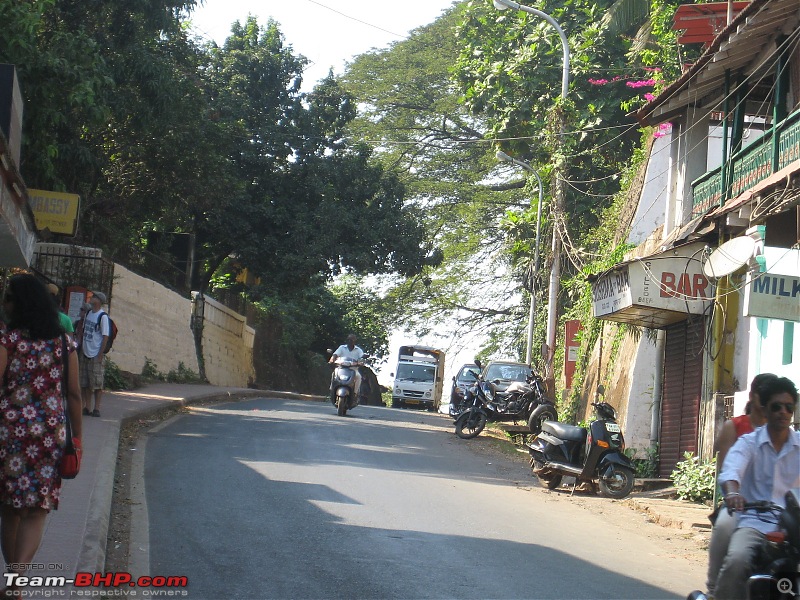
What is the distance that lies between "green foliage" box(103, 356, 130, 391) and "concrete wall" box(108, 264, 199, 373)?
171cm

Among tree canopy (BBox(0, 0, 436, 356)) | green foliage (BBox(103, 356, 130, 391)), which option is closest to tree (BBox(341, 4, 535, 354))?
tree canopy (BBox(0, 0, 436, 356))

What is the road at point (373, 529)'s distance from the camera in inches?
282

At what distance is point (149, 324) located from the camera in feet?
83.4

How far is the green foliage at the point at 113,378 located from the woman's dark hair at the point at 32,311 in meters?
14.7

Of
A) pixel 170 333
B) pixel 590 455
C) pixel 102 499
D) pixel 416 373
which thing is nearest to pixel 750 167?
pixel 590 455

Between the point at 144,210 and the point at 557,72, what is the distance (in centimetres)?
1184

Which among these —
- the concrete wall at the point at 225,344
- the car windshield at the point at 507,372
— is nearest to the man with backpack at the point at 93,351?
the car windshield at the point at 507,372

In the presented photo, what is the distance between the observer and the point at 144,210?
85.5ft

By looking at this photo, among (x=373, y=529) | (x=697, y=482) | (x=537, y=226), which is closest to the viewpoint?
(x=373, y=529)

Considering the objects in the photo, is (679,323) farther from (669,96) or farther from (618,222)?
(618,222)

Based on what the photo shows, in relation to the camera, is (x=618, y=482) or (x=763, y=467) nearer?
(x=763, y=467)

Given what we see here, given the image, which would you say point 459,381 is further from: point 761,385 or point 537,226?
point 761,385

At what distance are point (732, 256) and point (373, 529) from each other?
580 centimetres

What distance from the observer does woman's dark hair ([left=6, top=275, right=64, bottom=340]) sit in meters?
5.88
